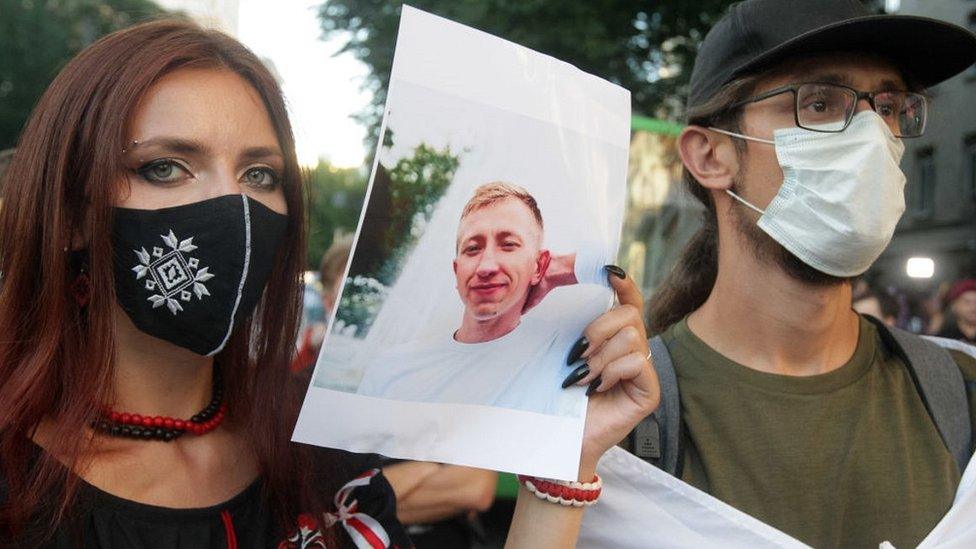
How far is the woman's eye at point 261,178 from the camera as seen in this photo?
5.76 ft

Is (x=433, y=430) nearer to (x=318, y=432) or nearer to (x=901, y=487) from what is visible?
(x=318, y=432)

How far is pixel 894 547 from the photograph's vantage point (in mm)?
1736

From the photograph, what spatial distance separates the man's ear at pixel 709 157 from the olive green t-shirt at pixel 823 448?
0.39 metres

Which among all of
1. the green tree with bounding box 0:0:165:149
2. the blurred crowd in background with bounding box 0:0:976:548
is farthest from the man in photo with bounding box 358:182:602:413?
the green tree with bounding box 0:0:165:149

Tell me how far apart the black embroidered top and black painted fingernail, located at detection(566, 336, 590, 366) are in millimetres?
582

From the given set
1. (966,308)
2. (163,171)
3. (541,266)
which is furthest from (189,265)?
(966,308)

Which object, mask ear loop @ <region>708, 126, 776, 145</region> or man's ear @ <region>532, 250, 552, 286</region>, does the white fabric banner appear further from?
mask ear loop @ <region>708, 126, 776, 145</region>

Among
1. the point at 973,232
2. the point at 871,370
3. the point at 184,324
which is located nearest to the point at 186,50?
the point at 184,324

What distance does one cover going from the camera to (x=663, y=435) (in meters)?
1.85

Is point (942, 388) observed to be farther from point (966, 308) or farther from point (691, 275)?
point (966, 308)

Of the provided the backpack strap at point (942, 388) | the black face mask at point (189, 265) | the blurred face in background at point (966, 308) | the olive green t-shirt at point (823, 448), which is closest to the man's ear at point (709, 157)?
the olive green t-shirt at point (823, 448)

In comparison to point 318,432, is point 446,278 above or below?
above

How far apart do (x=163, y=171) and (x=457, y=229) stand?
59 centimetres

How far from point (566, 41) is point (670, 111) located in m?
2.35
